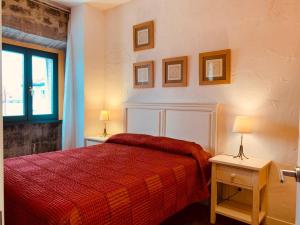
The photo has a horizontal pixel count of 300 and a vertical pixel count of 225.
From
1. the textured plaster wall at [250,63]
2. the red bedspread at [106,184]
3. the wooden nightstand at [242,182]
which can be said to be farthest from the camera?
the textured plaster wall at [250,63]

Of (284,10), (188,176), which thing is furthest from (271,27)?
(188,176)

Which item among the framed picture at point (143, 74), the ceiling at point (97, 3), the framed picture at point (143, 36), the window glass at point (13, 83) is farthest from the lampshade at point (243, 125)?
the window glass at point (13, 83)

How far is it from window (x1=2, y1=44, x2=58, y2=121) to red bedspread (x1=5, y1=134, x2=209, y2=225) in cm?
148

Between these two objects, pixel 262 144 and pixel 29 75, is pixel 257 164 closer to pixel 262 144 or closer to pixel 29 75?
pixel 262 144

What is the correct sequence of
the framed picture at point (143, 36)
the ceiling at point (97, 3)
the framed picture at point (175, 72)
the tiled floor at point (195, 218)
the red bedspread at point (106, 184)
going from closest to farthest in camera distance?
the red bedspread at point (106, 184), the tiled floor at point (195, 218), the framed picture at point (175, 72), the framed picture at point (143, 36), the ceiling at point (97, 3)

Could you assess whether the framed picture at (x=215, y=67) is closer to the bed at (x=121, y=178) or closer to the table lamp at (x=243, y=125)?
the bed at (x=121, y=178)

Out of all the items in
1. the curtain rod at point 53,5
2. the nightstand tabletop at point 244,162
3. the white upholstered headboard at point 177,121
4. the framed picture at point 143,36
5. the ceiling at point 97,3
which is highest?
the ceiling at point 97,3

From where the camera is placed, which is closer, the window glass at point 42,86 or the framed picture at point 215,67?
the framed picture at point 215,67

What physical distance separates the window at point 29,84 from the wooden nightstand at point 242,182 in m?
2.76

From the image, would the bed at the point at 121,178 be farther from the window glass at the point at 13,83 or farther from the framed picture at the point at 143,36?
the window glass at the point at 13,83

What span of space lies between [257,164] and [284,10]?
58.1 inches

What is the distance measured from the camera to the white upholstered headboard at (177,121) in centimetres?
261

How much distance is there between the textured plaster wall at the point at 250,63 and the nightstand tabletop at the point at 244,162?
143mm

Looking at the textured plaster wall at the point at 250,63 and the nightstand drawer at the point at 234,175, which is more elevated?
the textured plaster wall at the point at 250,63
